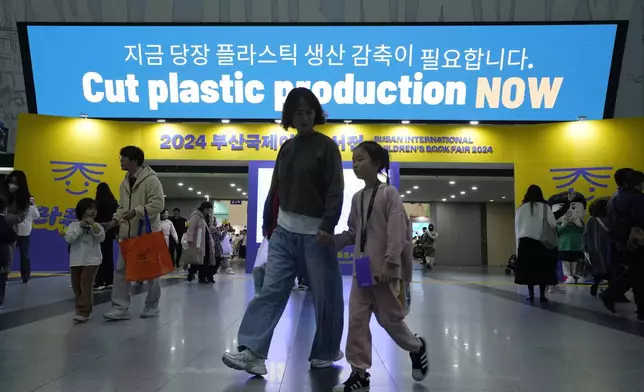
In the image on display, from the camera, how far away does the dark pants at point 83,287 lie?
446cm

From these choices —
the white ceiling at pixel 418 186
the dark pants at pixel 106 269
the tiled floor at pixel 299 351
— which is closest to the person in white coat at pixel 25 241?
the dark pants at pixel 106 269

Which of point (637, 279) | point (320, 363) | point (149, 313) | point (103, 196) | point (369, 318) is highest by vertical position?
point (103, 196)

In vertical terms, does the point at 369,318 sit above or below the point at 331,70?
below

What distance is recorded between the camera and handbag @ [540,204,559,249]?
6.22 meters

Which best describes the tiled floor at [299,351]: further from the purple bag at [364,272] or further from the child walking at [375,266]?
the purple bag at [364,272]

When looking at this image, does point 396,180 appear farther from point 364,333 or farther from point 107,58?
point 364,333

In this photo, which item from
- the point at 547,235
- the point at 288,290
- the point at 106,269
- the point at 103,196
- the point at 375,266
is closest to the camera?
the point at 375,266

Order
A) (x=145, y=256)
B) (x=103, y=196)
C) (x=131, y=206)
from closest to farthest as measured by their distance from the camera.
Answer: (x=145, y=256)
(x=131, y=206)
(x=103, y=196)

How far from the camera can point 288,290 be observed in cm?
278

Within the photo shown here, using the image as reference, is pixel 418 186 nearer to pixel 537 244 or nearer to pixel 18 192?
pixel 537 244

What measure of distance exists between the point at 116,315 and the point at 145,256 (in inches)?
25.0

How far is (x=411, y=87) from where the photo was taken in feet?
36.1

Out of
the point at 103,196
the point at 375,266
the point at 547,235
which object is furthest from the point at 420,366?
the point at 103,196

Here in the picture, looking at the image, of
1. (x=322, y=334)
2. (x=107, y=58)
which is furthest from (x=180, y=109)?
(x=322, y=334)
